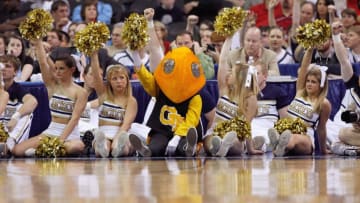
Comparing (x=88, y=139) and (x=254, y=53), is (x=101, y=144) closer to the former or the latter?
(x=88, y=139)

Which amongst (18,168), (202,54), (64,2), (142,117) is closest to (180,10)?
(64,2)

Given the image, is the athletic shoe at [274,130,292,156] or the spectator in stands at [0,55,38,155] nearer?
the athletic shoe at [274,130,292,156]

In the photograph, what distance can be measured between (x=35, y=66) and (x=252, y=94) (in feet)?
10.7

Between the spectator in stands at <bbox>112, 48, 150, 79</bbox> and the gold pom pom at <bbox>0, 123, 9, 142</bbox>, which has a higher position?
the spectator in stands at <bbox>112, 48, 150, 79</bbox>

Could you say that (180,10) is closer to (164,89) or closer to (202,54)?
(202,54)

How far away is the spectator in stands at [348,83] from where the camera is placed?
35.4ft

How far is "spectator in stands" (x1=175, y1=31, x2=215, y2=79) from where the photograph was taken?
41.4 feet

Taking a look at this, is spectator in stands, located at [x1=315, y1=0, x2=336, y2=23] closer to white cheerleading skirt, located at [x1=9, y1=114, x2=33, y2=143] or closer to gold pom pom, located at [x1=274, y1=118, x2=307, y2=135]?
gold pom pom, located at [x1=274, y1=118, x2=307, y2=135]

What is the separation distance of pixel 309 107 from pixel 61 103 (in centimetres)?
265

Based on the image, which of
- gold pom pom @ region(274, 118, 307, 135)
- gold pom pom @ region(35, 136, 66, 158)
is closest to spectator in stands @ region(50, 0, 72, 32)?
gold pom pom @ region(35, 136, 66, 158)

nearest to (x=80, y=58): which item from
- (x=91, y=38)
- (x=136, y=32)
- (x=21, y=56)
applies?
(x=21, y=56)

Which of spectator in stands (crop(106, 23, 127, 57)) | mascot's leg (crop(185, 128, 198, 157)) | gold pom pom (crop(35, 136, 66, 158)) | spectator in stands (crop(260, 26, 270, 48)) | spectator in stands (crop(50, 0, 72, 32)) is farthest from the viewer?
spectator in stands (crop(50, 0, 72, 32))

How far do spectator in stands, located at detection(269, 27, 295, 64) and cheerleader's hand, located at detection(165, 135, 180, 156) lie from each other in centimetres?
267

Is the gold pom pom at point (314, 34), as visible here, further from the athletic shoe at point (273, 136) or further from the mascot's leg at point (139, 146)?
the mascot's leg at point (139, 146)
